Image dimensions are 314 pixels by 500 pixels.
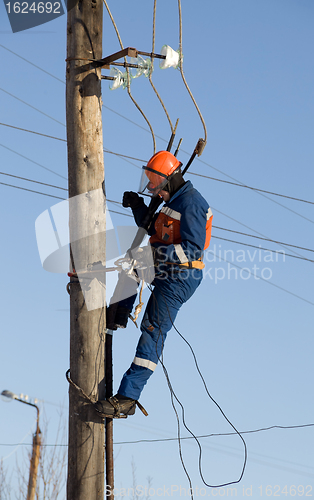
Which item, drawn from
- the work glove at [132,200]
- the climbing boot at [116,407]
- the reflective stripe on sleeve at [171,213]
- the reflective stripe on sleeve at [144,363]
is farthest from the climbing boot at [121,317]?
the work glove at [132,200]

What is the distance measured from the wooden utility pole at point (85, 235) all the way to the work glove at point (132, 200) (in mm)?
602

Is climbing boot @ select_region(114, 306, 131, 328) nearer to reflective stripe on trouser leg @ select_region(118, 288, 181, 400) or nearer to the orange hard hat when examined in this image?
reflective stripe on trouser leg @ select_region(118, 288, 181, 400)

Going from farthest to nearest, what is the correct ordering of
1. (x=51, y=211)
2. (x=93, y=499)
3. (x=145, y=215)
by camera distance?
(x=145, y=215)
(x=51, y=211)
(x=93, y=499)

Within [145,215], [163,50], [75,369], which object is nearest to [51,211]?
[145,215]

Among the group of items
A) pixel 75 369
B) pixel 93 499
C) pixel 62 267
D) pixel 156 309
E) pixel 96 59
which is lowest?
pixel 93 499

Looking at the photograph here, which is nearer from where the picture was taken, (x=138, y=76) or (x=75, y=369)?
(x=75, y=369)

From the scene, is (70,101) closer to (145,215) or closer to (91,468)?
(145,215)

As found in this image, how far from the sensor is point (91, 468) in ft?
16.1

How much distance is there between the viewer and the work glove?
18.9 ft

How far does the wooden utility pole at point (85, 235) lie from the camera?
4.91 m

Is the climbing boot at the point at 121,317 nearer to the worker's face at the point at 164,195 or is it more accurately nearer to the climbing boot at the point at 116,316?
the climbing boot at the point at 116,316

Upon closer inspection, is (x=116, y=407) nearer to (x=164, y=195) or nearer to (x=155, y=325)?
(x=155, y=325)

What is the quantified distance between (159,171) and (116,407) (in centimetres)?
197

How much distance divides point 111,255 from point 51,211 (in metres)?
0.61
